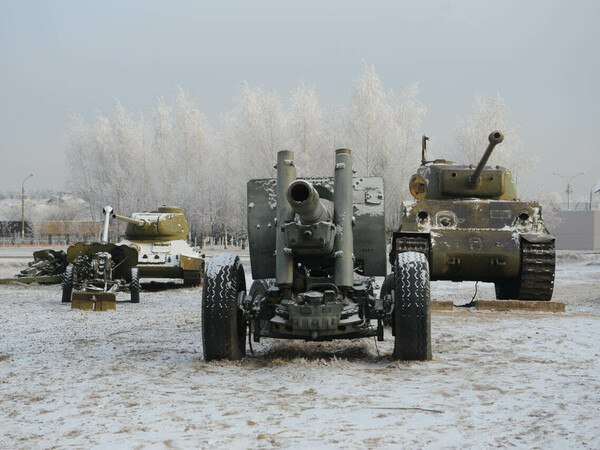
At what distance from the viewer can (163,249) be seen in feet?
59.6

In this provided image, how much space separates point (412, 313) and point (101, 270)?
9.00 m

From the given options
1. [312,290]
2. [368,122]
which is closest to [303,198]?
[312,290]

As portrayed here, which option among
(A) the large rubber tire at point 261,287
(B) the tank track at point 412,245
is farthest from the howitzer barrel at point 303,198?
(B) the tank track at point 412,245

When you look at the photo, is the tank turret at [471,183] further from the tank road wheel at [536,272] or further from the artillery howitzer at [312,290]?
the artillery howitzer at [312,290]

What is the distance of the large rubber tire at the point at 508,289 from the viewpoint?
1264 centimetres

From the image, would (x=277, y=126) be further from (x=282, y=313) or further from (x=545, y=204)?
(x=282, y=313)

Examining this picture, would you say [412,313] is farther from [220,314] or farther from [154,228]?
[154,228]

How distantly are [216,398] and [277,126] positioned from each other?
123ft

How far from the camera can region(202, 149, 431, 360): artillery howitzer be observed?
22.1 ft

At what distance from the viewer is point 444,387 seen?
5883 mm

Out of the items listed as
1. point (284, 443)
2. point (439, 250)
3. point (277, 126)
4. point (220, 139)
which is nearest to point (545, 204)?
point (277, 126)

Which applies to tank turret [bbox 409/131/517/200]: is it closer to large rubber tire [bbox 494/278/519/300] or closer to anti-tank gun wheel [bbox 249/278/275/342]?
large rubber tire [bbox 494/278/519/300]

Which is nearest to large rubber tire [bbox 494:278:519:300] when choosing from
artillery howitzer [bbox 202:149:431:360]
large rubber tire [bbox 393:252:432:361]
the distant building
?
artillery howitzer [bbox 202:149:431:360]

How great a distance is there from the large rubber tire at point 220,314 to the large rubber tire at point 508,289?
22.4ft
